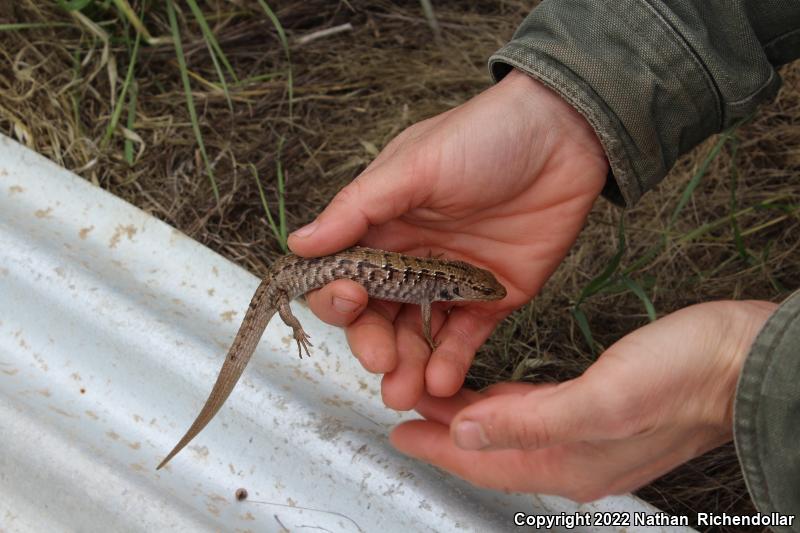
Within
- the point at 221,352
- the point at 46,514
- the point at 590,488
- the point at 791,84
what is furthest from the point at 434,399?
the point at 791,84

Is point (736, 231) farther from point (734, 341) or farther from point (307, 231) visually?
point (307, 231)

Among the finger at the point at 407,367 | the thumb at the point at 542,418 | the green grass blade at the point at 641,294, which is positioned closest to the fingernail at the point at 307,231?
the finger at the point at 407,367

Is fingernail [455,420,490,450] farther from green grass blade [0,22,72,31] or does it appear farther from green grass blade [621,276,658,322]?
green grass blade [0,22,72,31]

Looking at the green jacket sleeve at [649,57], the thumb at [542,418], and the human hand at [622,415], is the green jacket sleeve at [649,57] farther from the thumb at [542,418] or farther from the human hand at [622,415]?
the thumb at [542,418]

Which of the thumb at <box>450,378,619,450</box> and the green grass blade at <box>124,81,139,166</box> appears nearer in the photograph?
the thumb at <box>450,378,619,450</box>

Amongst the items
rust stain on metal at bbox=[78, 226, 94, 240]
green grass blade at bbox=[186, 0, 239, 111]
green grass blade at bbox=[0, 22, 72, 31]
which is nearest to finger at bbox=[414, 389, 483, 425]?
rust stain on metal at bbox=[78, 226, 94, 240]

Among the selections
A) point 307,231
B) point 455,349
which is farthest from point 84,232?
point 455,349
